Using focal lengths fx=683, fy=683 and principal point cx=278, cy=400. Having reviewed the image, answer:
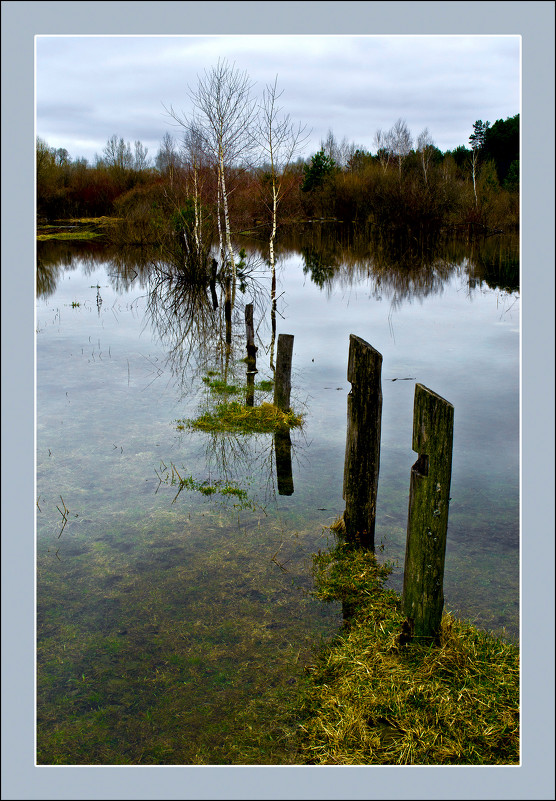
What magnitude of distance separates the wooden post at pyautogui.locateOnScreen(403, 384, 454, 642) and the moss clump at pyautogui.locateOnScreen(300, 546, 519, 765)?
0.68 feet

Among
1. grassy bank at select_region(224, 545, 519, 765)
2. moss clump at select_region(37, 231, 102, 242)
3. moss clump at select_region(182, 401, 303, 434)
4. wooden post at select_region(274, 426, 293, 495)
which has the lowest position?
grassy bank at select_region(224, 545, 519, 765)

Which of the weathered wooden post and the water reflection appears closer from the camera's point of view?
the weathered wooden post

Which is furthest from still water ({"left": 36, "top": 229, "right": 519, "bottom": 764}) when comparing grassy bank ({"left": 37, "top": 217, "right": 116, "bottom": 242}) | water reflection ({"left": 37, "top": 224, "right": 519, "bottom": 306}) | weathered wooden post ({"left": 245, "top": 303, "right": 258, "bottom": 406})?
grassy bank ({"left": 37, "top": 217, "right": 116, "bottom": 242})

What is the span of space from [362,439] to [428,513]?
1.61 m

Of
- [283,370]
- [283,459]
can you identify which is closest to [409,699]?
[283,459]

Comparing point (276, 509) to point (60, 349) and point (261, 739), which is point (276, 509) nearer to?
point (261, 739)

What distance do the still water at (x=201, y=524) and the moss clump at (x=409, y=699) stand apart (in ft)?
1.06

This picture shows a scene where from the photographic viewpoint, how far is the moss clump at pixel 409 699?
163 inches

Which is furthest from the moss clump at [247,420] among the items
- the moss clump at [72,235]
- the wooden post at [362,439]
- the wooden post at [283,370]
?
the moss clump at [72,235]

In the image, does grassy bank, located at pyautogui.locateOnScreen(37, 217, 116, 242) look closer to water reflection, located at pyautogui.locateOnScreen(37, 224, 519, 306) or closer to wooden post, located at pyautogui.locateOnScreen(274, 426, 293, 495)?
water reflection, located at pyautogui.locateOnScreen(37, 224, 519, 306)

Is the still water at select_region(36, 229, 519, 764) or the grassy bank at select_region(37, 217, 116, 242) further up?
the grassy bank at select_region(37, 217, 116, 242)

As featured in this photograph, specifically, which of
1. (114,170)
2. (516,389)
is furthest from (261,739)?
(114,170)

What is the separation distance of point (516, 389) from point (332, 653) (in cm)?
899

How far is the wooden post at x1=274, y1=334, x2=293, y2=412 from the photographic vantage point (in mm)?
10211
